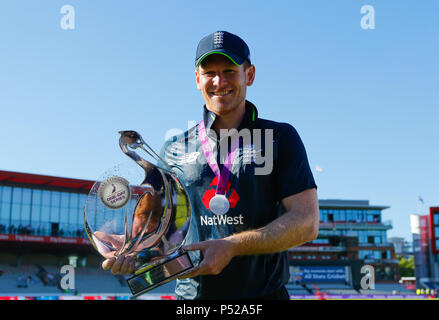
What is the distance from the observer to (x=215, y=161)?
2.22m

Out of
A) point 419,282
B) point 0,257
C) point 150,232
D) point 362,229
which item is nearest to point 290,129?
point 150,232

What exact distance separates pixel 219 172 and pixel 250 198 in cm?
17

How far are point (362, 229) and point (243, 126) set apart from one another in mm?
67584

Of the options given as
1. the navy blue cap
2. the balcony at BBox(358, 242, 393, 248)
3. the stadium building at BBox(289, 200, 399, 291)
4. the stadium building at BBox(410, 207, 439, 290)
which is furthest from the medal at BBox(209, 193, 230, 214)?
the balcony at BBox(358, 242, 393, 248)

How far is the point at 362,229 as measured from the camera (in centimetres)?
6669

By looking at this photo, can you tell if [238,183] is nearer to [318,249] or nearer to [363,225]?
[318,249]

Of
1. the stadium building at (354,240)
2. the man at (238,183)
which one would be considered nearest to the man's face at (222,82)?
the man at (238,183)

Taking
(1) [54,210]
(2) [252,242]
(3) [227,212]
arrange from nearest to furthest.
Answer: (2) [252,242] < (3) [227,212] < (1) [54,210]

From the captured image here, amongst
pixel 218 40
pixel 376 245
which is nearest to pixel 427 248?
pixel 376 245

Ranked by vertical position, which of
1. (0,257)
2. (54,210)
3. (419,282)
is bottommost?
(419,282)

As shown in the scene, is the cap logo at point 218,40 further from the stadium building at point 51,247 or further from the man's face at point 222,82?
the stadium building at point 51,247

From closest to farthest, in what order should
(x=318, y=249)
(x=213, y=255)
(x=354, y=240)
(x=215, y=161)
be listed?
1. (x=213, y=255)
2. (x=215, y=161)
3. (x=318, y=249)
4. (x=354, y=240)
